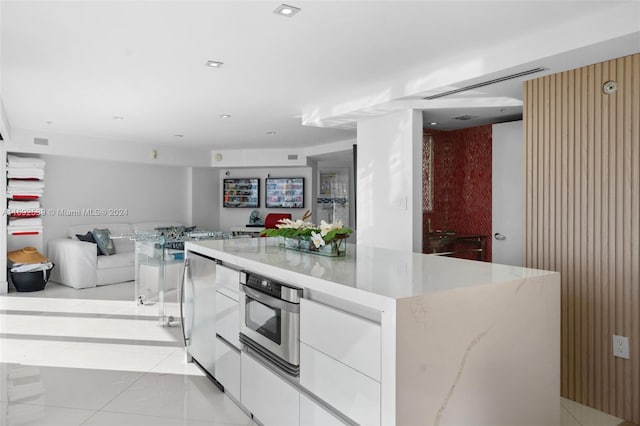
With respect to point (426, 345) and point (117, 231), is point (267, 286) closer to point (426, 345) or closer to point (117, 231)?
point (426, 345)

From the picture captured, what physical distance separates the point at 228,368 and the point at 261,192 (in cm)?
662

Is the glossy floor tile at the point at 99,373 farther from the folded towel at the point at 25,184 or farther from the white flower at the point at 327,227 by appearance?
the folded towel at the point at 25,184

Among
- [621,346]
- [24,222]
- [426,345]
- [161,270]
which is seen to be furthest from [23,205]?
[621,346]

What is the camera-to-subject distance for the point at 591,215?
2.79m

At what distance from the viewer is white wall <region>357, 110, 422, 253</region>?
13.4 feet

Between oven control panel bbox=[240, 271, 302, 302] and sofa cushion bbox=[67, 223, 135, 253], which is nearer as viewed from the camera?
oven control panel bbox=[240, 271, 302, 302]

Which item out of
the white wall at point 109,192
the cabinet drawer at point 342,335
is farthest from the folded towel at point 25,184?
the cabinet drawer at point 342,335

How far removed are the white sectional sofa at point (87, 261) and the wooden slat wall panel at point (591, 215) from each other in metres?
5.01

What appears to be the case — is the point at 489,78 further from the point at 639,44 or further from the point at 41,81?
the point at 41,81

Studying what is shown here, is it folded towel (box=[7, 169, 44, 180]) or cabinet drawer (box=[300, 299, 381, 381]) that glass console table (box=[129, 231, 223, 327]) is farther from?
cabinet drawer (box=[300, 299, 381, 381])

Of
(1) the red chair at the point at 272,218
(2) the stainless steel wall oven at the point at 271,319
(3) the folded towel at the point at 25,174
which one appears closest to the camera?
(2) the stainless steel wall oven at the point at 271,319

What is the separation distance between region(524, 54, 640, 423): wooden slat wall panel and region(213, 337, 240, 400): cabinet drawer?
7.01ft

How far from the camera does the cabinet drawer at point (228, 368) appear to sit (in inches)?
105

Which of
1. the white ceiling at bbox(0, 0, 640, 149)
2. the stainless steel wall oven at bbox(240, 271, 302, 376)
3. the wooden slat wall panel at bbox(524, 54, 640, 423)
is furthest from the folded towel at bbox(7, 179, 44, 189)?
the wooden slat wall panel at bbox(524, 54, 640, 423)
